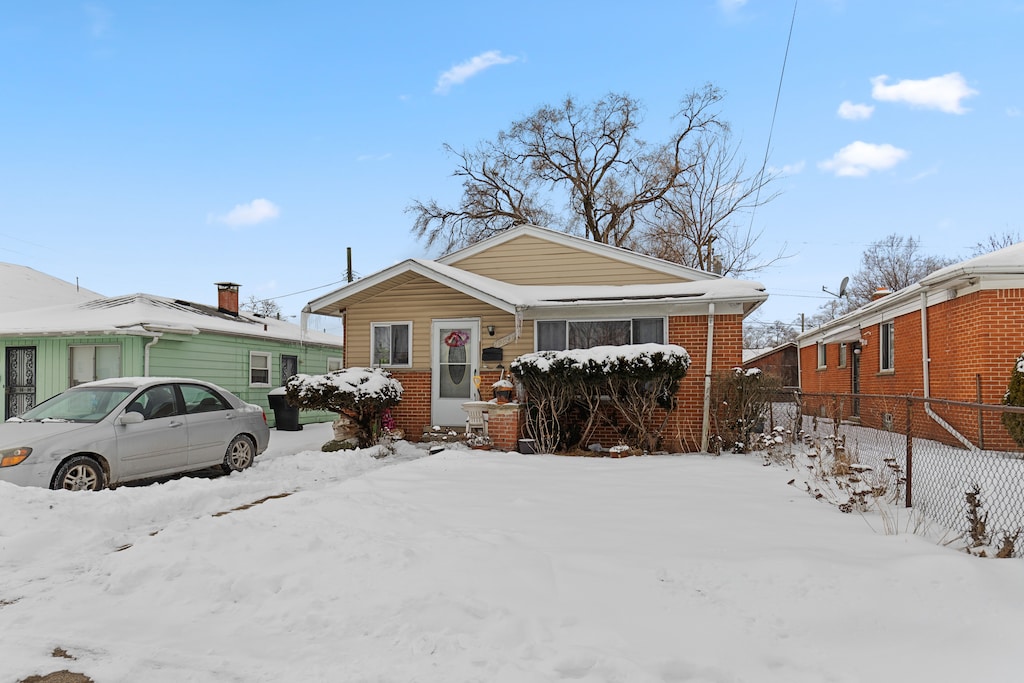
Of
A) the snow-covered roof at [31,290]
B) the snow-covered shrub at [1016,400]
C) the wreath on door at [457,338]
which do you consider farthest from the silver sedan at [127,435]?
the snow-covered roof at [31,290]

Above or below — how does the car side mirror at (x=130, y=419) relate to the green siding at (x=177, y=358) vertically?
below

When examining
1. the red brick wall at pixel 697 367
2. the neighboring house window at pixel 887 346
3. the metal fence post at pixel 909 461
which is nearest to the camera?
the metal fence post at pixel 909 461

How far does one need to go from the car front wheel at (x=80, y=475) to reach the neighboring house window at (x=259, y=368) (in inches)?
401

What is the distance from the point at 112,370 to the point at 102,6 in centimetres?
786

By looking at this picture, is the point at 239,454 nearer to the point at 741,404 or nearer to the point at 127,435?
the point at 127,435

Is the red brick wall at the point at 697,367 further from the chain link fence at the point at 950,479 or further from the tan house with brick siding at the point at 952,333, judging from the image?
the tan house with brick siding at the point at 952,333

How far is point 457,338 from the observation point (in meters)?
12.5

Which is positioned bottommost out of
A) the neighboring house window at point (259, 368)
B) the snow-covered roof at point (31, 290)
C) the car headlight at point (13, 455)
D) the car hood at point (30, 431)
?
the car headlight at point (13, 455)

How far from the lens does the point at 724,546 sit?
4.60m

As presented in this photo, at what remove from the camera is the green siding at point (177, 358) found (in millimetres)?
14109

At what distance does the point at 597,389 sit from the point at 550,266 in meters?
3.98

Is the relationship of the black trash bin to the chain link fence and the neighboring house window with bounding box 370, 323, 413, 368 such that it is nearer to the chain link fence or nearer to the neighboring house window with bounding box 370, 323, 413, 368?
the neighboring house window with bounding box 370, 323, 413, 368

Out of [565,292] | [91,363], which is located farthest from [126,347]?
[565,292]

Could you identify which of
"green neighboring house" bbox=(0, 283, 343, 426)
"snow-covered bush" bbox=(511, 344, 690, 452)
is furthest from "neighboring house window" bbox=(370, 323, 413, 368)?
"snow-covered bush" bbox=(511, 344, 690, 452)
